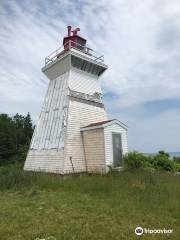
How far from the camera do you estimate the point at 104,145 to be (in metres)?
13.4

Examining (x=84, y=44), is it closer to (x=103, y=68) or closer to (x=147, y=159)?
(x=103, y=68)

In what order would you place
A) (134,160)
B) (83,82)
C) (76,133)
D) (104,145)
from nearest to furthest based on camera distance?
(104,145), (134,160), (76,133), (83,82)

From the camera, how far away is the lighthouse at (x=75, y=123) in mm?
13648

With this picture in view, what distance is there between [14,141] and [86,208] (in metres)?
23.6

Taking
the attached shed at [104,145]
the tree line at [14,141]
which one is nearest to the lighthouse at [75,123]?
the attached shed at [104,145]

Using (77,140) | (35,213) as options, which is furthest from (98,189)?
(77,140)

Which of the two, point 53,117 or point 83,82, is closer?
point 53,117

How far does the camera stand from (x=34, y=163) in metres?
15.5

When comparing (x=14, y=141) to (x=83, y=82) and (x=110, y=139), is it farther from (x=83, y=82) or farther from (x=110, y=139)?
(x=110, y=139)

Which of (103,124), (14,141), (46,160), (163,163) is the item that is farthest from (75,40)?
(14,141)

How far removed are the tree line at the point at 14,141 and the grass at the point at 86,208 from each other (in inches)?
638

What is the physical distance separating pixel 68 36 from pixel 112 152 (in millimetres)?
10427

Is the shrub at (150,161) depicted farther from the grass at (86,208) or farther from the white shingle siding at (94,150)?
the grass at (86,208)

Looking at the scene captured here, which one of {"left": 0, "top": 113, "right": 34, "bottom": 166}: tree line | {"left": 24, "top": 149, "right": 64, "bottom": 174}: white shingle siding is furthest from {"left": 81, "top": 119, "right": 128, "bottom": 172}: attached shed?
{"left": 0, "top": 113, "right": 34, "bottom": 166}: tree line
